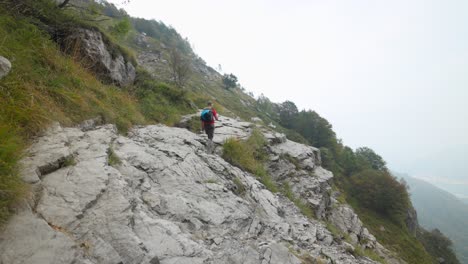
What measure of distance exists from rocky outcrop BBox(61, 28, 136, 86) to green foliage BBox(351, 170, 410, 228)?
3952 centimetres

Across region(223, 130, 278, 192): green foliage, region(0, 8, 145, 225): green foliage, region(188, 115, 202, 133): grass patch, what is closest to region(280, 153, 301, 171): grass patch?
region(223, 130, 278, 192): green foliage

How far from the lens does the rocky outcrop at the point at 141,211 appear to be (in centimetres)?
301

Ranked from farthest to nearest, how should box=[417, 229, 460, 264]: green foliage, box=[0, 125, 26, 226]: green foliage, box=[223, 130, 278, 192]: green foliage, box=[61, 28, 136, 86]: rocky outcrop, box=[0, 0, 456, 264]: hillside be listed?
box=[417, 229, 460, 264]: green foliage → box=[223, 130, 278, 192]: green foliage → box=[61, 28, 136, 86]: rocky outcrop → box=[0, 0, 456, 264]: hillside → box=[0, 125, 26, 226]: green foliage

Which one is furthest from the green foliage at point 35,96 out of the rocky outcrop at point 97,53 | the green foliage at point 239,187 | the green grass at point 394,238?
the green grass at point 394,238

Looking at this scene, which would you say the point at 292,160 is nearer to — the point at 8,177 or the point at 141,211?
the point at 141,211

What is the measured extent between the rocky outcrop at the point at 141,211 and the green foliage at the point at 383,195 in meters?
34.5

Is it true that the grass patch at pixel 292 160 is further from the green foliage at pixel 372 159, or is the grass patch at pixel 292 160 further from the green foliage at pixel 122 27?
the green foliage at pixel 372 159

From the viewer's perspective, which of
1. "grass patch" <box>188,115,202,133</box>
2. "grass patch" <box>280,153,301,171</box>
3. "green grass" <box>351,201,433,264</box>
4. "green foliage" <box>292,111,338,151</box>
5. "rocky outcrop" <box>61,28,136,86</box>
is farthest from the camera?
"green foliage" <box>292,111,338,151</box>

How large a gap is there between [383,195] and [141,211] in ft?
138

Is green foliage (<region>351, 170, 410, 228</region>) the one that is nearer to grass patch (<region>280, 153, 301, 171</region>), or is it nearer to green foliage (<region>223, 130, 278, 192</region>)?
grass patch (<region>280, 153, 301, 171</region>)

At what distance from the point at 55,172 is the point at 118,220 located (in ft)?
4.97

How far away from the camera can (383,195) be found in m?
36.9

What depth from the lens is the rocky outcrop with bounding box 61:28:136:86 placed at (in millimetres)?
9797

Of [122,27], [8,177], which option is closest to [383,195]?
[122,27]
